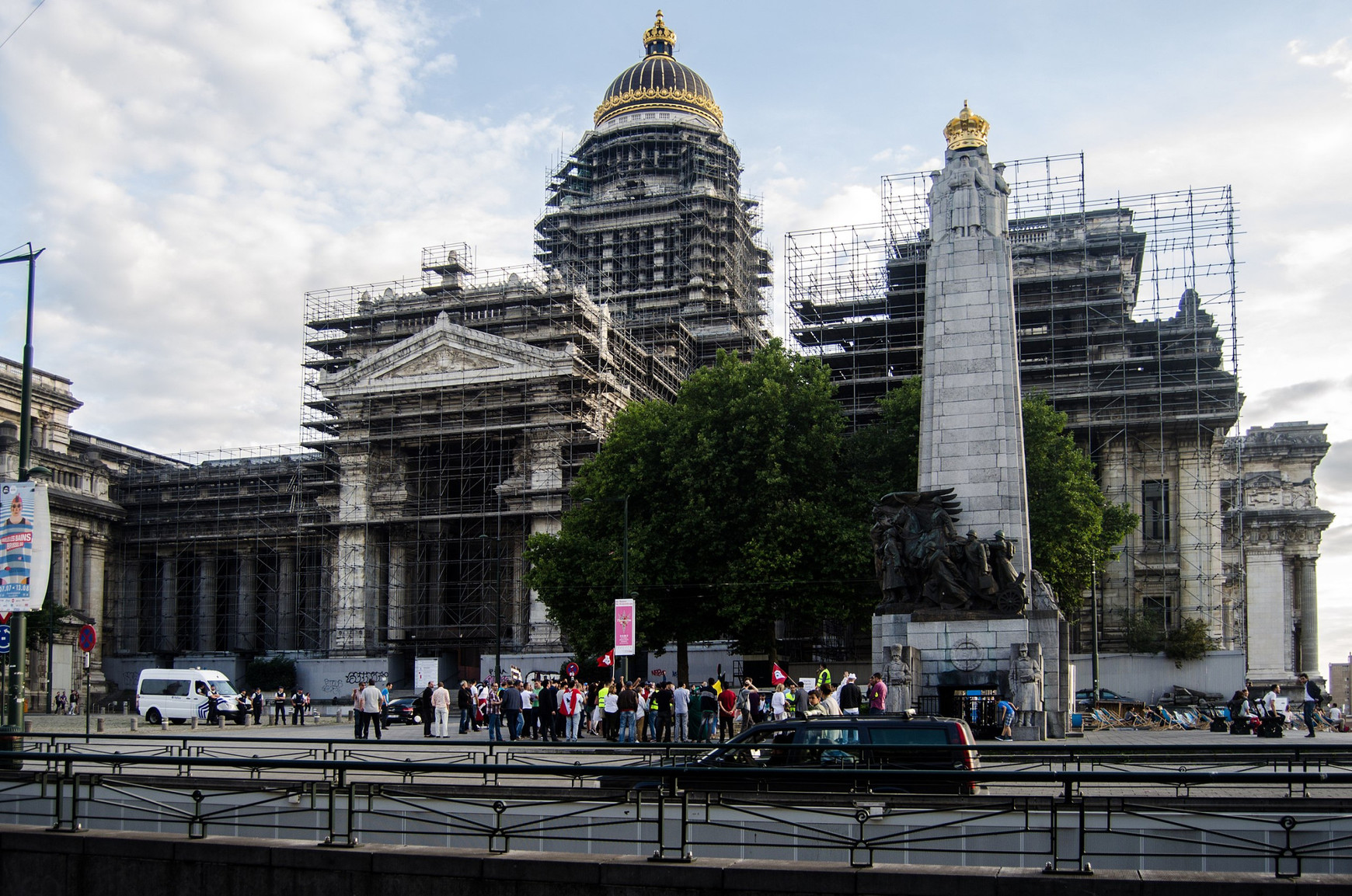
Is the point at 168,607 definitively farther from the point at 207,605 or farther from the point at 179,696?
the point at 179,696

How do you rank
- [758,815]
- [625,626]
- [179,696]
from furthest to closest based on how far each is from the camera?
1. [179,696]
2. [625,626]
3. [758,815]

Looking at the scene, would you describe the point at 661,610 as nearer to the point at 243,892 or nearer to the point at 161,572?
the point at 243,892

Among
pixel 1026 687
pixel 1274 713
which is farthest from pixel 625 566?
pixel 1274 713

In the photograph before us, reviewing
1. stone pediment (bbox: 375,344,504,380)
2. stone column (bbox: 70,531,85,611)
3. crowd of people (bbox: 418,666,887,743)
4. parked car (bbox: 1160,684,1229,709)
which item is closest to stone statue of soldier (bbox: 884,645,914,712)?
crowd of people (bbox: 418,666,887,743)

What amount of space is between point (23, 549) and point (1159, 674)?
44.1 meters

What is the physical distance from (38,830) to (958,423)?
1957 centimetres

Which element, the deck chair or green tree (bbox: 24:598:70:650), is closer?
the deck chair

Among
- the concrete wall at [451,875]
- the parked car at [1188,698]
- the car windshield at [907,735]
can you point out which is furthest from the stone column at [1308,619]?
the concrete wall at [451,875]

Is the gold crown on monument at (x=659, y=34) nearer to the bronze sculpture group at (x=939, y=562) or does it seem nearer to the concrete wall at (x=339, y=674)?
the concrete wall at (x=339, y=674)

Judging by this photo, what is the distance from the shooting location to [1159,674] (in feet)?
171

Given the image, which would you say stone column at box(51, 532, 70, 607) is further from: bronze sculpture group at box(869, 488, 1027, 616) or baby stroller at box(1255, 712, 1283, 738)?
baby stroller at box(1255, 712, 1283, 738)

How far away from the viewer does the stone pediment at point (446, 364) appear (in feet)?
207

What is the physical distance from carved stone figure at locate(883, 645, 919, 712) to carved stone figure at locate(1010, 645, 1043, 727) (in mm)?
1965

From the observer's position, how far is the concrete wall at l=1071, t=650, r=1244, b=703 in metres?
51.4
